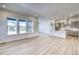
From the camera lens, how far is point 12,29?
333 centimetres

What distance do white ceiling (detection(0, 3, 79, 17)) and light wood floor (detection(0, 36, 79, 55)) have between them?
2.92 ft

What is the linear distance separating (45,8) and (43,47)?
1.30m

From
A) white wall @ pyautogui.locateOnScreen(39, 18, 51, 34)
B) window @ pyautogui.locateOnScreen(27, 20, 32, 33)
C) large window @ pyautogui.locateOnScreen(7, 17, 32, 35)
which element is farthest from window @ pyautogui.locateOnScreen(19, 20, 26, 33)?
white wall @ pyautogui.locateOnScreen(39, 18, 51, 34)

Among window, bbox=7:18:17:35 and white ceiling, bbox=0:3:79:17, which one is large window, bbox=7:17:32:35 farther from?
white ceiling, bbox=0:3:79:17

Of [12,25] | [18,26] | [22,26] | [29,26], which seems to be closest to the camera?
[12,25]

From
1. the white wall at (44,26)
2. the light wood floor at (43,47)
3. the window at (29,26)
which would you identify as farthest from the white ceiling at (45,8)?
the light wood floor at (43,47)

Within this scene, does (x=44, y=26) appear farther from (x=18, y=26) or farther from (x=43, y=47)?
(x=18, y=26)

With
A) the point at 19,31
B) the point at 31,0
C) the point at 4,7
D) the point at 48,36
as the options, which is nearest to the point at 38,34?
the point at 48,36

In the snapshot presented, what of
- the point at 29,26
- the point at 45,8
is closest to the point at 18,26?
the point at 29,26

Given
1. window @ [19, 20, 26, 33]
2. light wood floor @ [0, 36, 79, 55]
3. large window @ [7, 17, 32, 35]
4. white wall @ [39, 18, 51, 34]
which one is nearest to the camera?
light wood floor @ [0, 36, 79, 55]

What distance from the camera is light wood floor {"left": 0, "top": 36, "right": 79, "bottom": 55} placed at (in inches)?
124

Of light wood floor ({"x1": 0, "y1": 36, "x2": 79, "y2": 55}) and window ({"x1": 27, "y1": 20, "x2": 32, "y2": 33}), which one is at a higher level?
window ({"x1": 27, "y1": 20, "x2": 32, "y2": 33})

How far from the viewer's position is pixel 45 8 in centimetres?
336

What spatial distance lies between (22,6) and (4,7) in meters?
0.56
